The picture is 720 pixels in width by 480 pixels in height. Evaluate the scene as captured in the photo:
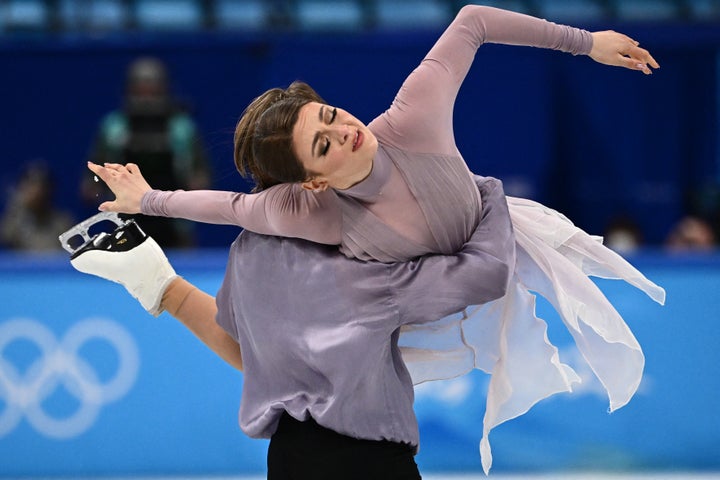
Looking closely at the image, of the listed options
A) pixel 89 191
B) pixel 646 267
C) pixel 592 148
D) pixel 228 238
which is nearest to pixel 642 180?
pixel 592 148

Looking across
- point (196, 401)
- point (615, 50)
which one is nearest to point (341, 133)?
point (615, 50)

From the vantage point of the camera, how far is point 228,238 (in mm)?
6453

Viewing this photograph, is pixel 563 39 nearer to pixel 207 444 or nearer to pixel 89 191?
pixel 207 444

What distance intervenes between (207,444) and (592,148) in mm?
3219

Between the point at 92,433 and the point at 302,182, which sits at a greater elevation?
the point at 302,182

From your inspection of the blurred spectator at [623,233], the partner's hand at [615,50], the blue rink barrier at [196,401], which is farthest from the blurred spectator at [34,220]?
the partner's hand at [615,50]

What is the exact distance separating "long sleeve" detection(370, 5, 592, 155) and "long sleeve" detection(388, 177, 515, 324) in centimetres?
23

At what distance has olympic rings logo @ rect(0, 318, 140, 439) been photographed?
4531 mm

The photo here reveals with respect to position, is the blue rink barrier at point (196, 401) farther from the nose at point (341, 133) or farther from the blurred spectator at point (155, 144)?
the nose at point (341, 133)

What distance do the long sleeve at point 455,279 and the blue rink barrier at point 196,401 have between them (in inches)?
86.2

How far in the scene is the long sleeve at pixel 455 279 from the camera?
2342 mm

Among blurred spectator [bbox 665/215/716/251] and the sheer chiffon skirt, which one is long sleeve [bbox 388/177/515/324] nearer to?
the sheer chiffon skirt

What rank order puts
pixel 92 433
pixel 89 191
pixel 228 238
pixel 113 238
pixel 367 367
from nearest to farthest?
pixel 367 367
pixel 113 238
pixel 92 433
pixel 89 191
pixel 228 238

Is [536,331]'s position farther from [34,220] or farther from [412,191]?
[34,220]
